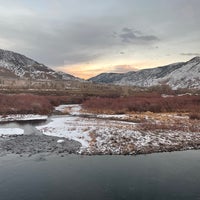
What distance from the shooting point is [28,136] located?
118 ft

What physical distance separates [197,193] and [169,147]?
38.0 ft

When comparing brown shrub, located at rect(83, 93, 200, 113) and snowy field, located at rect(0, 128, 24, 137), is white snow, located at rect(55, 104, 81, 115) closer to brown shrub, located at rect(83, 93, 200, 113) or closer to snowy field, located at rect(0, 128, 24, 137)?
brown shrub, located at rect(83, 93, 200, 113)

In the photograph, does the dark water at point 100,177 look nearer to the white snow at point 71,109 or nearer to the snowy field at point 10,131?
the snowy field at point 10,131

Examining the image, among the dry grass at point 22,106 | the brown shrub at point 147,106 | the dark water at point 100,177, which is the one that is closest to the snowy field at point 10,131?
the dark water at point 100,177

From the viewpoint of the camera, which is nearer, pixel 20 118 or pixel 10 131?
pixel 10 131

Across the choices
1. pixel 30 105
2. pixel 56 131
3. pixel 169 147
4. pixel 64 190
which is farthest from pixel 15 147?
pixel 30 105

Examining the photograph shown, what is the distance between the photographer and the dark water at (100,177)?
18375mm

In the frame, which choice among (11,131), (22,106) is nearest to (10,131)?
(11,131)

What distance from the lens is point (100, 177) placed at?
69.8 feet

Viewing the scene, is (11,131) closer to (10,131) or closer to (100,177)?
(10,131)

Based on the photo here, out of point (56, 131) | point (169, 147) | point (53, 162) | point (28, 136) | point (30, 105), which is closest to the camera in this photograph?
point (53, 162)

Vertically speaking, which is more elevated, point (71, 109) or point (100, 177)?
point (100, 177)

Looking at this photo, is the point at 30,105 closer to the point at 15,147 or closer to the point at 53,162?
the point at 15,147

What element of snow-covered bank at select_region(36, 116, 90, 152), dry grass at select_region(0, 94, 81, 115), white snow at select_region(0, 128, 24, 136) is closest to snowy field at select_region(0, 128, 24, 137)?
white snow at select_region(0, 128, 24, 136)
